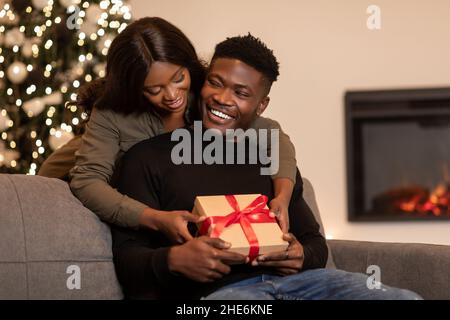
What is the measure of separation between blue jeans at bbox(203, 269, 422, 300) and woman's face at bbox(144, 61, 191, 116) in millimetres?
530

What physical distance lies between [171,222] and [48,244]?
0.30 meters

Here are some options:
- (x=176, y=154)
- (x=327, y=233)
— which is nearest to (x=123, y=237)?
(x=176, y=154)

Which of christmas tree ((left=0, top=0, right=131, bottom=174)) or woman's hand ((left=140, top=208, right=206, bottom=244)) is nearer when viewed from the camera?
woman's hand ((left=140, top=208, right=206, bottom=244))

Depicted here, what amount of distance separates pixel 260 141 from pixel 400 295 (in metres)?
0.65

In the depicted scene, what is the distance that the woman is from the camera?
6.07 feet

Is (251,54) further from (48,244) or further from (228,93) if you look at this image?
(48,244)

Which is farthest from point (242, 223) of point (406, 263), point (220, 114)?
point (406, 263)

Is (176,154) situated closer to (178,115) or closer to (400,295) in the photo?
(178,115)

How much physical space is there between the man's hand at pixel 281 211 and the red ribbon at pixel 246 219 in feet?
0.10

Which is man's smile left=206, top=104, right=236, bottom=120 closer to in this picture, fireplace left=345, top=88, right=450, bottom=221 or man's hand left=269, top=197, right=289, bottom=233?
man's hand left=269, top=197, right=289, bottom=233

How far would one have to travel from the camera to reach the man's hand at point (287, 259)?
1.67 m

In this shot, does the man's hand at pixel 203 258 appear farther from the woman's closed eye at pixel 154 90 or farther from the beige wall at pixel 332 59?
the beige wall at pixel 332 59

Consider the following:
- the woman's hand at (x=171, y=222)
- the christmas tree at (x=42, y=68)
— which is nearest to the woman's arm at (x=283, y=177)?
the woman's hand at (x=171, y=222)

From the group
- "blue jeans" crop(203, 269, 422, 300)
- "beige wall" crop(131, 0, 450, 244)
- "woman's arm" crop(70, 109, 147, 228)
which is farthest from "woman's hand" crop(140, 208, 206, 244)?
"beige wall" crop(131, 0, 450, 244)
